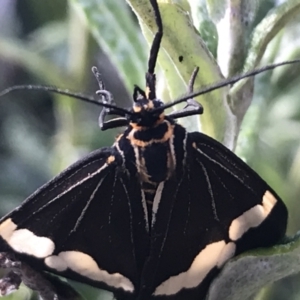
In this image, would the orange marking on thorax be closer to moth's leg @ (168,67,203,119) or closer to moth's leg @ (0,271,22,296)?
moth's leg @ (168,67,203,119)

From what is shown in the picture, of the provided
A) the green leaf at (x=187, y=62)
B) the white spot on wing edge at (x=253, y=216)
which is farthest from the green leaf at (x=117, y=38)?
the white spot on wing edge at (x=253, y=216)

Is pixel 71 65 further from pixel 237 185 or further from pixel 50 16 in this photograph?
pixel 237 185

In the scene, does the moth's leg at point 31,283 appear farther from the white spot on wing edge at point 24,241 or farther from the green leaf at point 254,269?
the green leaf at point 254,269

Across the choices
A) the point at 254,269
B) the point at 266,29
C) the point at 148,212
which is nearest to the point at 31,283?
the point at 148,212

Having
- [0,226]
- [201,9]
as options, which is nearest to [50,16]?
[201,9]

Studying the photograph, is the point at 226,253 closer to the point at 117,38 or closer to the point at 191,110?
the point at 191,110

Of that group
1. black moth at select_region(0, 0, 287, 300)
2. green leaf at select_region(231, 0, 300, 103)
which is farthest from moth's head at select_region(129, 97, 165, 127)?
green leaf at select_region(231, 0, 300, 103)
